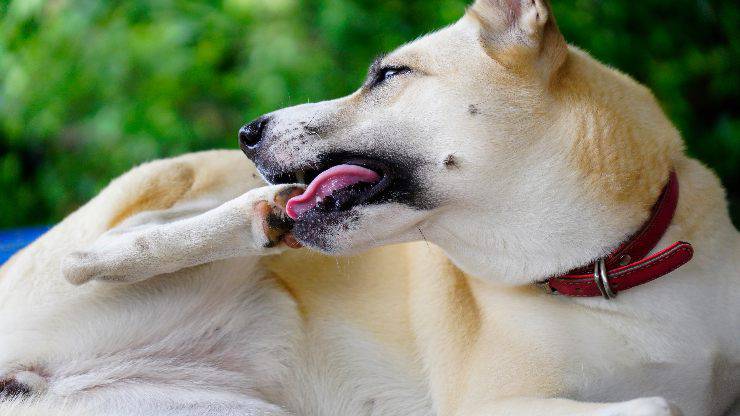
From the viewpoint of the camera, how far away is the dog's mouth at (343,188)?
1.85 metres

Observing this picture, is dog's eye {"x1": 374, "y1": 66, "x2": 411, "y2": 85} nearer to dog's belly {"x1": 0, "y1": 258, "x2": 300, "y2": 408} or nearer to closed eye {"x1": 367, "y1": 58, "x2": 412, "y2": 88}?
closed eye {"x1": 367, "y1": 58, "x2": 412, "y2": 88}

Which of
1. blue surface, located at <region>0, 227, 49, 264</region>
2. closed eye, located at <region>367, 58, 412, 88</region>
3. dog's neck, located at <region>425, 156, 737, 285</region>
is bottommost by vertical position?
blue surface, located at <region>0, 227, 49, 264</region>

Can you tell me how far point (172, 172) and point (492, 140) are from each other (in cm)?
105

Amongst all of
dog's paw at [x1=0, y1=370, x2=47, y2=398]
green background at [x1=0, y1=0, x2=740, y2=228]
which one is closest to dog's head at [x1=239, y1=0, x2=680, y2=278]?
dog's paw at [x1=0, y1=370, x2=47, y2=398]

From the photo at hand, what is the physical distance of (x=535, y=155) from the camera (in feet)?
6.05

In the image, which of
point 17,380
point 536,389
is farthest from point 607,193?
point 17,380

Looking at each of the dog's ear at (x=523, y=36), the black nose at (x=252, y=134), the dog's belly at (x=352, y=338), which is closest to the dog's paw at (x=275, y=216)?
the black nose at (x=252, y=134)

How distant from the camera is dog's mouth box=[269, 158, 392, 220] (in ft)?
6.07

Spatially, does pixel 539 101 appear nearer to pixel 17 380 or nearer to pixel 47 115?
pixel 17 380

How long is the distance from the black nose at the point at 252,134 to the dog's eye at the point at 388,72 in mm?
310

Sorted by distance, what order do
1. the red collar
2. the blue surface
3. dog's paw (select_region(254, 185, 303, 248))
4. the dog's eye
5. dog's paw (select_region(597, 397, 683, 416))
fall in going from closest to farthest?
dog's paw (select_region(597, 397, 683, 416)), the red collar, dog's paw (select_region(254, 185, 303, 248)), the dog's eye, the blue surface

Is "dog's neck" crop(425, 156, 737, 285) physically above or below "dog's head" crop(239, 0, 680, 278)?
below

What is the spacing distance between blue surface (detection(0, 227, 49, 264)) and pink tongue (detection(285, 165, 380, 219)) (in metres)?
1.56

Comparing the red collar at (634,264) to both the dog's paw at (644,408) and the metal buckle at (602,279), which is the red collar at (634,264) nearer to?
the metal buckle at (602,279)
